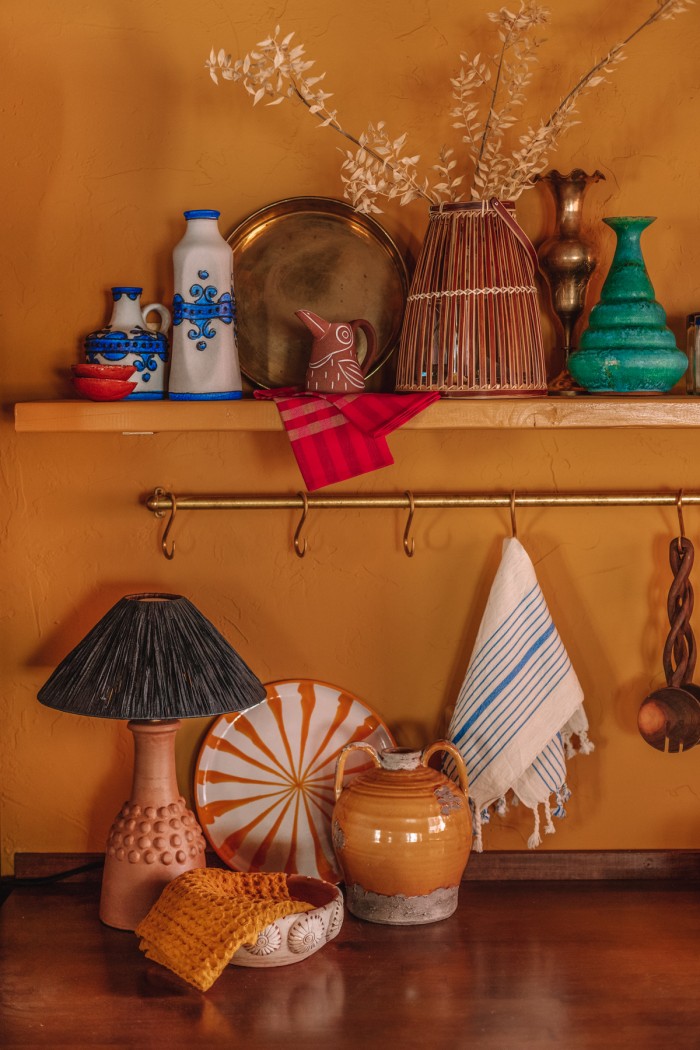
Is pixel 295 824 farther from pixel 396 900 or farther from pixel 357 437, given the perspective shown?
pixel 357 437

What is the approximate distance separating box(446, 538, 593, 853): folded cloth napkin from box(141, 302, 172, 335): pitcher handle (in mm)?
518

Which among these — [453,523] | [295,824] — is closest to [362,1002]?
[295,824]

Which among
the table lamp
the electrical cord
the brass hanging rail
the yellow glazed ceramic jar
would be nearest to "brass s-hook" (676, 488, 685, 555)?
the brass hanging rail

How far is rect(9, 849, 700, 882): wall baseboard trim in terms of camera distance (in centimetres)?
144

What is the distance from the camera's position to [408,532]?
1416 mm

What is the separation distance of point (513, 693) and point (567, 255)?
564 millimetres

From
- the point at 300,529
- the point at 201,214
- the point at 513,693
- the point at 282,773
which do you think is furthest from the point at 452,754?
the point at 201,214

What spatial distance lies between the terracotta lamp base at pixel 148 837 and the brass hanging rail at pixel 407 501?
256mm

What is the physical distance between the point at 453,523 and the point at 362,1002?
61 centimetres

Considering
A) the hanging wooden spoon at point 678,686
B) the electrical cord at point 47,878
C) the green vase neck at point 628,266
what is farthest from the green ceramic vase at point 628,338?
the electrical cord at point 47,878

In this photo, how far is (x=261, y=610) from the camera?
1.45 meters

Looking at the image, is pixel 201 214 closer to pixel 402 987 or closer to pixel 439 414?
pixel 439 414

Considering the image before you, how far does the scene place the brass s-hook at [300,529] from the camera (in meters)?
1.39

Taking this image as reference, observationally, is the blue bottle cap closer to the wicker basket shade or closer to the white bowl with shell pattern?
the wicker basket shade
